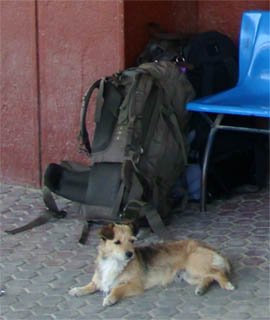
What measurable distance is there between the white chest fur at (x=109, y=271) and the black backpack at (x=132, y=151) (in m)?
0.60

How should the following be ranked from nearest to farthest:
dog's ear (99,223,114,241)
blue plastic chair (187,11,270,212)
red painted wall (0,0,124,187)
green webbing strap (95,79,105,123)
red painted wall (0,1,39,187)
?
dog's ear (99,223,114,241), green webbing strap (95,79,105,123), blue plastic chair (187,11,270,212), red painted wall (0,0,124,187), red painted wall (0,1,39,187)

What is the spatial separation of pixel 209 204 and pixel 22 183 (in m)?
1.42

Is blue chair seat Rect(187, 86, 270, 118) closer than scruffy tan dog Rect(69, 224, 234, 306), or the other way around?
scruffy tan dog Rect(69, 224, 234, 306)

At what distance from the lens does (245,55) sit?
602 cm

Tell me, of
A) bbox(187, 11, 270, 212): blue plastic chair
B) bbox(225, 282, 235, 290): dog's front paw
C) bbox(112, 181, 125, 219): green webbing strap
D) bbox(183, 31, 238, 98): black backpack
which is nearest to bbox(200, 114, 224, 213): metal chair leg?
bbox(187, 11, 270, 212): blue plastic chair

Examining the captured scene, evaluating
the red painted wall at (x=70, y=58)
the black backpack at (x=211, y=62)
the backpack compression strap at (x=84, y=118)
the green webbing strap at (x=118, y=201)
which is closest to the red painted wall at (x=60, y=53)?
the red painted wall at (x=70, y=58)

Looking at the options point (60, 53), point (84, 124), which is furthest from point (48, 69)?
point (84, 124)

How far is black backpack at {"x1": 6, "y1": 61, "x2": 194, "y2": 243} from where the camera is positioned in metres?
5.29

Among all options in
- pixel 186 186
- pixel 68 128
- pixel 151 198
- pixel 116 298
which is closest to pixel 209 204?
pixel 186 186

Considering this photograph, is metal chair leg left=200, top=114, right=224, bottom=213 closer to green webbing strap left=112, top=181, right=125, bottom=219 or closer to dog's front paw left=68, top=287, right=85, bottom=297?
green webbing strap left=112, top=181, right=125, bottom=219

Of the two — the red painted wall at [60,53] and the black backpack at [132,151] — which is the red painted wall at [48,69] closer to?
the red painted wall at [60,53]

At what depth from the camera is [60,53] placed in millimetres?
6105

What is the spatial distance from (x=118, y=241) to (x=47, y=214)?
126cm

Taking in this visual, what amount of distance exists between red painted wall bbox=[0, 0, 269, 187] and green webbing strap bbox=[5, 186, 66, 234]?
0.55 metres
